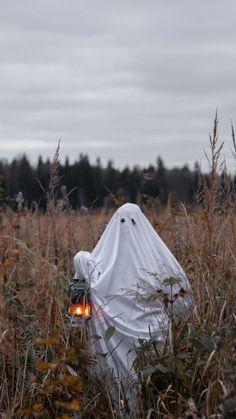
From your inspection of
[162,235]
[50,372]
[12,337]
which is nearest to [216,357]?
[50,372]

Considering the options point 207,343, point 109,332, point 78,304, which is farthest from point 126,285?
point 207,343

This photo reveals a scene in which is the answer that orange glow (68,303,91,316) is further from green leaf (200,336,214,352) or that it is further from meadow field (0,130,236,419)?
green leaf (200,336,214,352)

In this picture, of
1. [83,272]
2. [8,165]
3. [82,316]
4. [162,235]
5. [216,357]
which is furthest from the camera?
[8,165]

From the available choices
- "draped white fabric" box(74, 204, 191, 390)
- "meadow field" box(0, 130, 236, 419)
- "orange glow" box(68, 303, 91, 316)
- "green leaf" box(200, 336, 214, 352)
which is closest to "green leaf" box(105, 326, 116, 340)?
"draped white fabric" box(74, 204, 191, 390)

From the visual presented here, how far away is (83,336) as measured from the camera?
3750 mm

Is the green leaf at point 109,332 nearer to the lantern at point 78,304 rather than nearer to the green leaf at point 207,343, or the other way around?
the lantern at point 78,304

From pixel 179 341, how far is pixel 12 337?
877 mm

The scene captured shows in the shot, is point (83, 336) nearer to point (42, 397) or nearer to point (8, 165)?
point (42, 397)

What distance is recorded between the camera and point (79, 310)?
3871 mm

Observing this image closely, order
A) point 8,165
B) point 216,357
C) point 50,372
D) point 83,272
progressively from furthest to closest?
1. point 8,165
2. point 83,272
3. point 50,372
4. point 216,357

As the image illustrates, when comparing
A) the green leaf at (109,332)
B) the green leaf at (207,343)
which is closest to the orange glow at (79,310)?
the green leaf at (109,332)

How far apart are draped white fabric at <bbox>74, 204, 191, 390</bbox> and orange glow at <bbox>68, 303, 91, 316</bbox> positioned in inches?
1.8

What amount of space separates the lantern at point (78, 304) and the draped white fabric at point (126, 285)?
47 mm

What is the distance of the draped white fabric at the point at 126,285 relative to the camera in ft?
12.6
